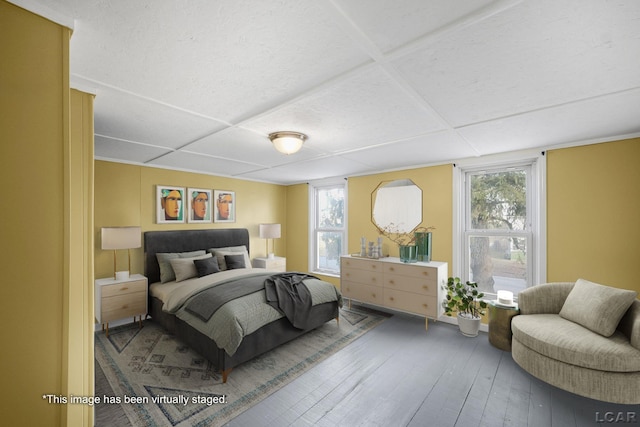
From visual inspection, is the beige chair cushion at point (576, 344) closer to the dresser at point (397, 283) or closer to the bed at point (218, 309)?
the dresser at point (397, 283)

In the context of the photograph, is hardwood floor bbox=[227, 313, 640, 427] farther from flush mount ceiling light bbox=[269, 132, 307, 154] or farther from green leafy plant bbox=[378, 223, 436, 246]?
flush mount ceiling light bbox=[269, 132, 307, 154]

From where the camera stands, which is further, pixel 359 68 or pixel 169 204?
pixel 169 204

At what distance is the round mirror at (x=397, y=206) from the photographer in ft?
13.7

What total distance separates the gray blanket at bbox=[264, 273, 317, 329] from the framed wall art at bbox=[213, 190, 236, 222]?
208 centimetres

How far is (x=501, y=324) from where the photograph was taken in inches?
117

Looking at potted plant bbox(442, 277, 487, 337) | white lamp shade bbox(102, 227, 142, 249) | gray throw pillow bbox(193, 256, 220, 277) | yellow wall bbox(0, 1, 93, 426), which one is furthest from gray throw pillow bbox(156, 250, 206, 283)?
Answer: potted plant bbox(442, 277, 487, 337)

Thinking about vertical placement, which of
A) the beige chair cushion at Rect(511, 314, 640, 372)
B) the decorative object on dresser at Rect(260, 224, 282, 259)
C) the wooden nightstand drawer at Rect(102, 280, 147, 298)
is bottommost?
the beige chair cushion at Rect(511, 314, 640, 372)

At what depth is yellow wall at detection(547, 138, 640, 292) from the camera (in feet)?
8.65

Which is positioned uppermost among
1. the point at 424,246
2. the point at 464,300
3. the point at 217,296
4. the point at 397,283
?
the point at 424,246

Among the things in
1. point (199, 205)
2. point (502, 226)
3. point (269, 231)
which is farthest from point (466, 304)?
point (199, 205)

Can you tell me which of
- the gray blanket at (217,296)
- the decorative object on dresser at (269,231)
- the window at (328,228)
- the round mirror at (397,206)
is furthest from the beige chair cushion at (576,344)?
the decorative object on dresser at (269,231)

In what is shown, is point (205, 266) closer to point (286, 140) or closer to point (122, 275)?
point (122, 275)

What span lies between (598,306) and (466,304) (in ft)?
4.30

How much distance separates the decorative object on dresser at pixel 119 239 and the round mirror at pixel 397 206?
3612 millimetres
